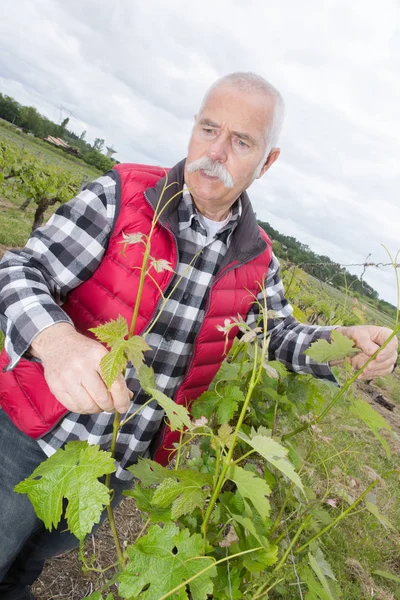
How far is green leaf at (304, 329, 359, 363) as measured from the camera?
1.40 m

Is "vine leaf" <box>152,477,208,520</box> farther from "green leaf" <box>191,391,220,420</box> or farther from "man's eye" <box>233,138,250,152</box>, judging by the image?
"man's eye" <box>233,138,250,152</box>

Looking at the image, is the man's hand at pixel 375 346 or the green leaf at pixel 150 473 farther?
the man's hand at pixel 375 346

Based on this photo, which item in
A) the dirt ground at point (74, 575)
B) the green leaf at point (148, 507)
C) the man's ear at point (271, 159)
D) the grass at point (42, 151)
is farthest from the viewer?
the grass at point (42, 151)

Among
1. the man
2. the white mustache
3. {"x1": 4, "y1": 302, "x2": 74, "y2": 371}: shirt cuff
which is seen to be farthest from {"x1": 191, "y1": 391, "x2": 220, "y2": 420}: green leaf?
the white mustache

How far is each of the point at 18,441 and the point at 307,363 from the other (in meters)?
1.47

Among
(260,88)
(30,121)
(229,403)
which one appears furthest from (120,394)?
(30,121)

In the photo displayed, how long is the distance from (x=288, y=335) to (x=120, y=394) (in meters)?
1.44

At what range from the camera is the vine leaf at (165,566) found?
3.08ft

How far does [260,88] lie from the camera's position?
2.00m

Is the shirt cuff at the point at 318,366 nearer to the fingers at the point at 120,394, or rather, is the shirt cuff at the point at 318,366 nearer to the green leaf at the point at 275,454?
the green leaf at the point at 275,454

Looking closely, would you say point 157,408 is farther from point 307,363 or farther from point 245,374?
point 307,363

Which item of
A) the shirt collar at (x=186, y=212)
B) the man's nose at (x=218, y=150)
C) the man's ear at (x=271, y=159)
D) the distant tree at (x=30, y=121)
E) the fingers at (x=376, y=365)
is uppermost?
the distant tree at (x=30, y=121)

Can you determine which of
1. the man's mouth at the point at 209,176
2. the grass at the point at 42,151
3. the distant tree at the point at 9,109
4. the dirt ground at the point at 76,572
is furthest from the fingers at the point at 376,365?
the distant tree at the point at 9,109

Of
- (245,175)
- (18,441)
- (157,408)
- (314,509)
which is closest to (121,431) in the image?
(157,408)
